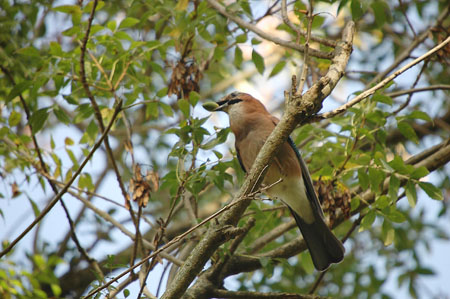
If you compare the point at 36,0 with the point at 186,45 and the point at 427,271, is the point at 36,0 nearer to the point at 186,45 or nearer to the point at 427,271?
the point at 186,45

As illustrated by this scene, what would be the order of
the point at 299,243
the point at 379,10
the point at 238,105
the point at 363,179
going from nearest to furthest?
the point at 363,179, the point at 299,243, the point at 379,10, the point at 238,105

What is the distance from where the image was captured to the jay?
4.35 metres

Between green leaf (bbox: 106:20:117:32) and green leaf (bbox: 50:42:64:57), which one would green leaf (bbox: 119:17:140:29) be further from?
green leaf (bbox: 50:42:64:57)

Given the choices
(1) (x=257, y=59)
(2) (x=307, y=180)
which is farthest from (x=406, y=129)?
(1) (x=257, y=59)

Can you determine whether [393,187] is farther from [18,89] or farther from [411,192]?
[18,89]

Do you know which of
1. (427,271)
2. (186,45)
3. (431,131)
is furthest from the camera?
(431,131)

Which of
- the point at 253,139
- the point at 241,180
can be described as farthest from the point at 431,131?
the point at 241,180

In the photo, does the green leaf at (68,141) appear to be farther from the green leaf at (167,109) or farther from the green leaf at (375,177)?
the green leaf at (375,177)

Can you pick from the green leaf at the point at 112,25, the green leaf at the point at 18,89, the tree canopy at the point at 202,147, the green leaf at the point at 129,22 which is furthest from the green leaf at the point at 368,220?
the green leaf at the point at 18,89

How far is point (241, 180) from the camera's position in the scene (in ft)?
13.5

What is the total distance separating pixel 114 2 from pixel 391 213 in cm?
413

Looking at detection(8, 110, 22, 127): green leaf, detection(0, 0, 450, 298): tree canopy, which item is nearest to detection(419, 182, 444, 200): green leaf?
detection(0, 0, 450, 298): tree canopy

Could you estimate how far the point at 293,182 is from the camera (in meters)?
4.61

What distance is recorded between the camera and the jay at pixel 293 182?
435cm
